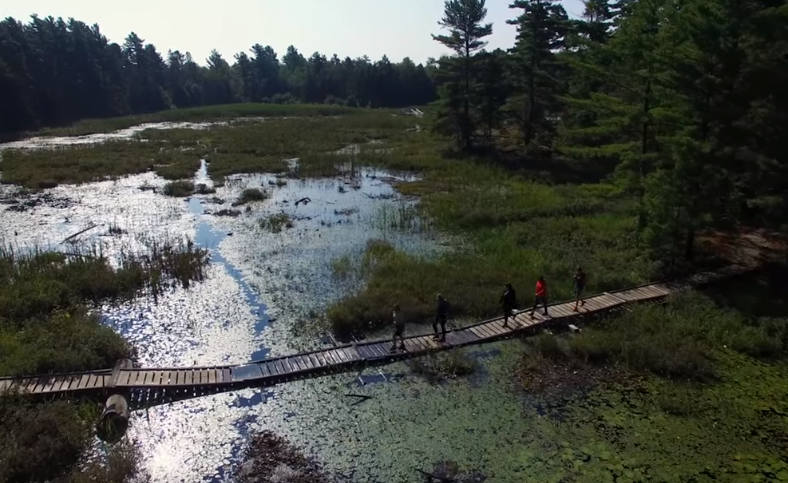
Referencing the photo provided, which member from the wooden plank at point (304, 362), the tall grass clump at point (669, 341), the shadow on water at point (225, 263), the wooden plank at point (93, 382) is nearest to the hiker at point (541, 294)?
the tall grass clump at point (669, 341)

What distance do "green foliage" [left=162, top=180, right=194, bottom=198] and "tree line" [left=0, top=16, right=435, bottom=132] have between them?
52.0 m

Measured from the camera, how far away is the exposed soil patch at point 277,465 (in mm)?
12086

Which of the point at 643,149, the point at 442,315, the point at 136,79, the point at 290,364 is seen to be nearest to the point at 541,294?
the point at 442,315

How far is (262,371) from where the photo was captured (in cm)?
1619

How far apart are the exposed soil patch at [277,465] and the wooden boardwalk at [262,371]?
9.24 ft

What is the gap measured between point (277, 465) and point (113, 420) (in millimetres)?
4687

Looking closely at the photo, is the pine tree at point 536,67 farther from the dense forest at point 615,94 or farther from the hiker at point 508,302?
the hiker at point 508,302

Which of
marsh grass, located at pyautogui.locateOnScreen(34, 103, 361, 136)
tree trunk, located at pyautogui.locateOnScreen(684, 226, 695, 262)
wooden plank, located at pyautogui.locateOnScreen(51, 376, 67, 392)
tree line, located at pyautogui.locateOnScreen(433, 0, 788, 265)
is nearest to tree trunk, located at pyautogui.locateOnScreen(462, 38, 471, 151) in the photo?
tree line, located at pyautogui.locateOnScreen(433, 0, 788, 265)

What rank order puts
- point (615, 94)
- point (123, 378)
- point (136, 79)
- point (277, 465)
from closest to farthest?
point (277, 465), point (123, 378), point (615, 94), point (136, 79)

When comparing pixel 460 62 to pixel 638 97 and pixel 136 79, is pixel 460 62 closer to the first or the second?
pixel 638 97

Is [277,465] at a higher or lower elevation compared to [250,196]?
lower

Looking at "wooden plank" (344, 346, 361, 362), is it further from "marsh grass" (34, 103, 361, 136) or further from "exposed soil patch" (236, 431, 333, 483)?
"marsh grass" (34, 103, 361, 136)

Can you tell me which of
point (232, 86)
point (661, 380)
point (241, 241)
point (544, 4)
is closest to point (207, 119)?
point (232, 86)

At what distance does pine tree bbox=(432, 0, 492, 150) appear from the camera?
49.3 metres
